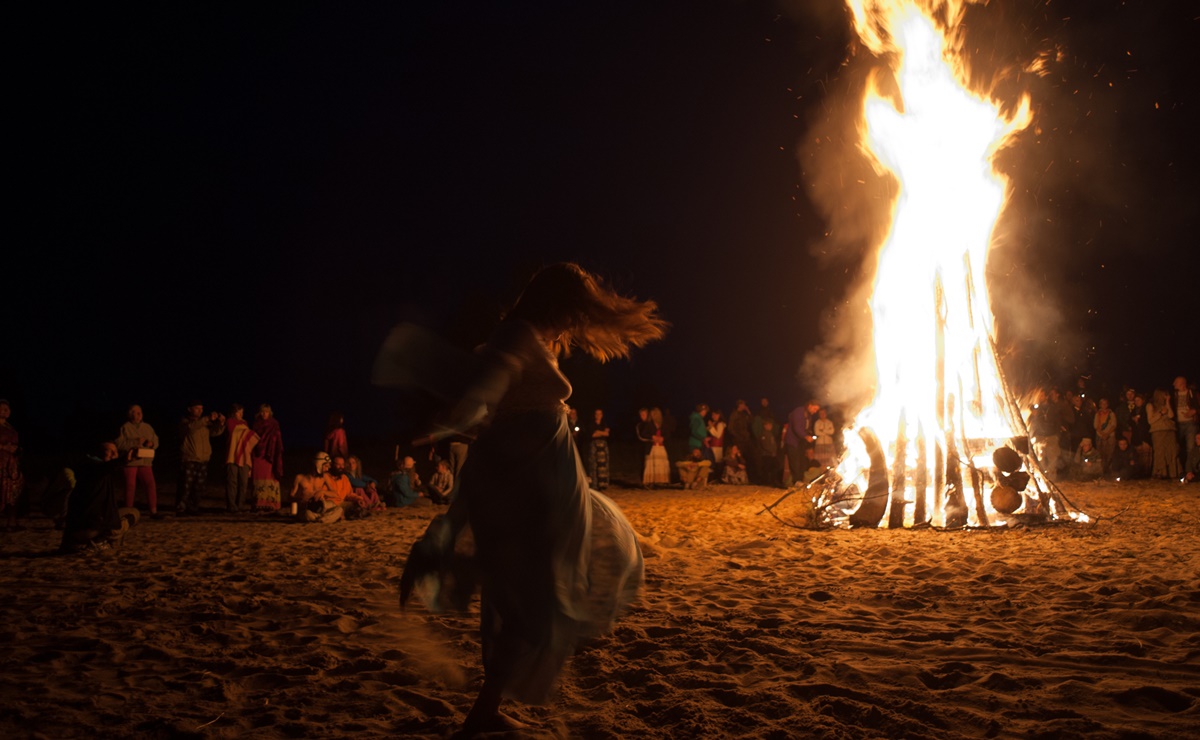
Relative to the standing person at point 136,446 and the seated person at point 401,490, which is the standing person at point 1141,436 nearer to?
the seated person at point 401,490

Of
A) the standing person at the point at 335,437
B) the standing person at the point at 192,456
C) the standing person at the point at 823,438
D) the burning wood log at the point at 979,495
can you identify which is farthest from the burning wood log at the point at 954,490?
the standing person at the point at 192,456

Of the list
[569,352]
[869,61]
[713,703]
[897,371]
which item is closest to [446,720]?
[713,703]

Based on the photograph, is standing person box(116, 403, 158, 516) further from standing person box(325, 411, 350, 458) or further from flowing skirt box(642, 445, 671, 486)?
flowing skirt box(642, 445, 671, 486)

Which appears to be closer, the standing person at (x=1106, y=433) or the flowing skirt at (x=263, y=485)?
the flowing skirt at (x=263, y=485)

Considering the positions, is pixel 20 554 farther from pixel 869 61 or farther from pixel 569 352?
pixel 869 61

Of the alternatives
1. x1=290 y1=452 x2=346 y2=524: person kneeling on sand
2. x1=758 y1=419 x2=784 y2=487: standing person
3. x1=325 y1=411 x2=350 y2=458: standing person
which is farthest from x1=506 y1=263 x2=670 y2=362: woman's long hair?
x1=758 y1=419 x2=784 y2=487: standing person

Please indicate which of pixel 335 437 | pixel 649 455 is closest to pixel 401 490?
pixel 335 437

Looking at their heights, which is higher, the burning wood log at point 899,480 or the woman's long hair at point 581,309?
the woman's long hair at point 581,309

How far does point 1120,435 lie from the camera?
15.9m

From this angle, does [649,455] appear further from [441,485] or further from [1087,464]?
[1087,464]

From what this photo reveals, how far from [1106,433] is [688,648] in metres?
14.9

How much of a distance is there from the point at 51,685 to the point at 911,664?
14.1 ft

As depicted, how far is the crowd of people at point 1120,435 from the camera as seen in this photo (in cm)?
1491

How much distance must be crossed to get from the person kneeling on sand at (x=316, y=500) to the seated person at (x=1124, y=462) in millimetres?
14336
